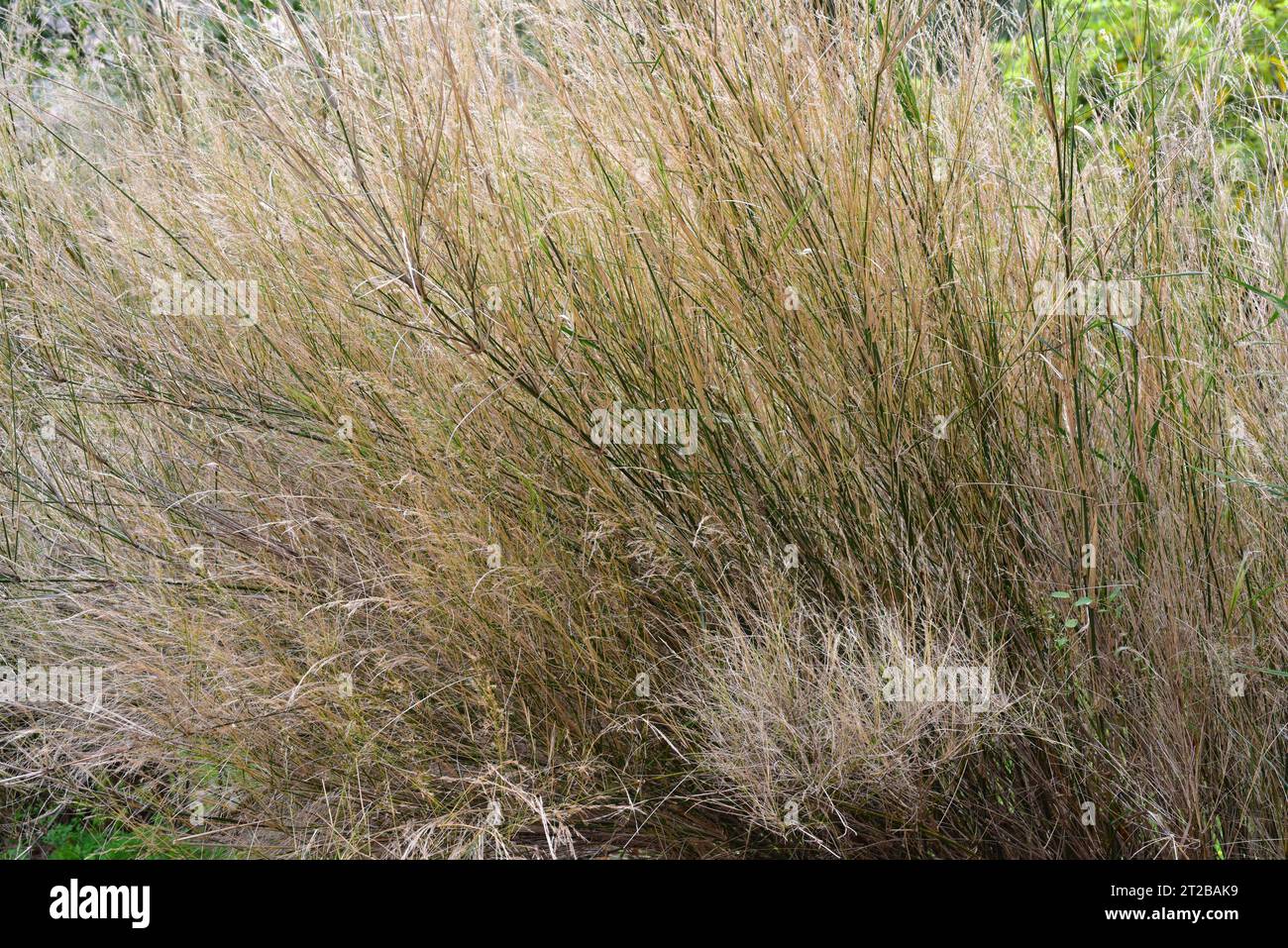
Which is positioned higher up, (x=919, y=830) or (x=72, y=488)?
(x=72, y=488)

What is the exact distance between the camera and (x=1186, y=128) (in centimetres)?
229

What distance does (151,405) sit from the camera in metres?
2.91

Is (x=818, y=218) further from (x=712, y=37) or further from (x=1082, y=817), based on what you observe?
(x=1082, y=817)

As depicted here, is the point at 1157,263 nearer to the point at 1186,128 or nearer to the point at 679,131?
the point at 1186,128

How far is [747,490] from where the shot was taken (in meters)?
2.28

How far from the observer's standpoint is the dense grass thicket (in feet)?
6.68

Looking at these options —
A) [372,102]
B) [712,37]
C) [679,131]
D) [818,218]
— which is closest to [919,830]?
[818,218]

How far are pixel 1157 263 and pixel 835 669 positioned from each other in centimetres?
108

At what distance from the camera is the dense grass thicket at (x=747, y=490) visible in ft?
6.68

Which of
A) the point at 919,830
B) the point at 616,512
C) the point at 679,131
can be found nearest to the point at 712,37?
the point at 679,131

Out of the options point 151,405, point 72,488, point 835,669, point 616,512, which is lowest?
point 835,669
